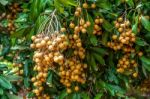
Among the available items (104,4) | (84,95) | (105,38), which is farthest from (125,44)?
(84,95)

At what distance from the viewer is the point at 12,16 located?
2.87m

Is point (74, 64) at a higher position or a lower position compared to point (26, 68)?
higher

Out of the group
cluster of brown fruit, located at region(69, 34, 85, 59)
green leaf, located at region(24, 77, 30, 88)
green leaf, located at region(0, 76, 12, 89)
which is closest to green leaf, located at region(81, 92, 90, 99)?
cluster of brown fruit, located at region(69, 34, 85, 59)

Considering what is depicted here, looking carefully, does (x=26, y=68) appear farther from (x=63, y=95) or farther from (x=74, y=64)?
(x=74, y=64)

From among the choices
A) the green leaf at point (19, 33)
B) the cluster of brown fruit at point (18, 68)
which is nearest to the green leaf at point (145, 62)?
the green leaf at point (19, 33)

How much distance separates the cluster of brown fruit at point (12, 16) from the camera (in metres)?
2.82

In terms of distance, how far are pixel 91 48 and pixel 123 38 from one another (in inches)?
10.2

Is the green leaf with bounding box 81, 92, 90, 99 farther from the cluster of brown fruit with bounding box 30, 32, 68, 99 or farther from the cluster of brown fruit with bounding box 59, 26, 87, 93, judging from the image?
the cluster of brown fruit with bounding box 30, 32, 68, 99

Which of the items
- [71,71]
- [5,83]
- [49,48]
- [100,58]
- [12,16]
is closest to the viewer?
[49,48]

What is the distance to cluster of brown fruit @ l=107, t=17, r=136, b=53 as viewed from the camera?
2338mm

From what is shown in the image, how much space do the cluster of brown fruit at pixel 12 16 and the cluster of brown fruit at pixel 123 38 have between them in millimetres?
693

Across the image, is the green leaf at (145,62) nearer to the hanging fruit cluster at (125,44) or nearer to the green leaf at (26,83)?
the hanging fruit cluster at (125,44)

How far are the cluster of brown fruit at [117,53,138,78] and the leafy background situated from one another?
49 mm

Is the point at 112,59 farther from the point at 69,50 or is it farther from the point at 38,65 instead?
the point at 38,65
